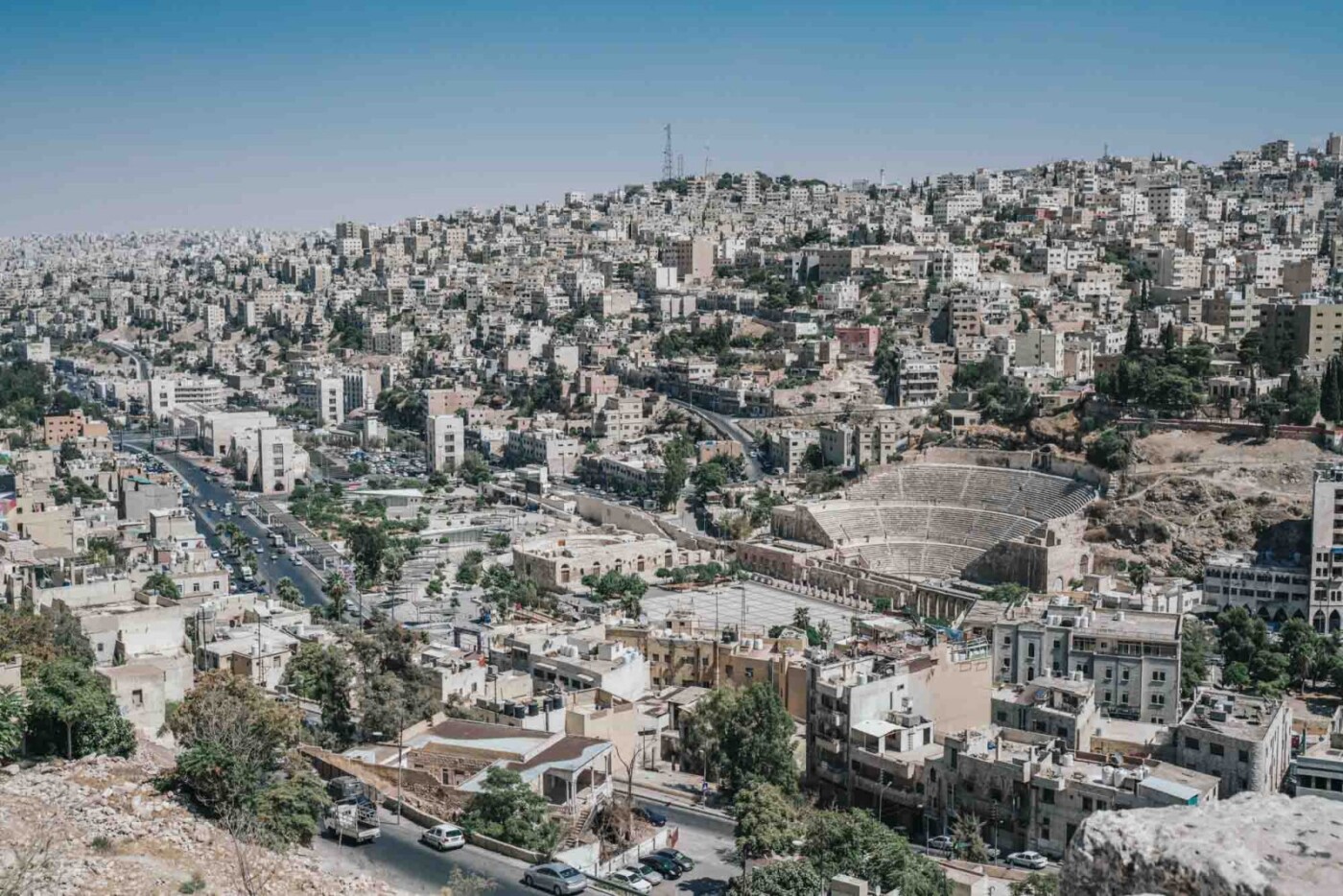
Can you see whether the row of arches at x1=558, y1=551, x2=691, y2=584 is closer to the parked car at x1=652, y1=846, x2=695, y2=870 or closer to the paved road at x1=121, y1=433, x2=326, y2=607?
the paved road at x1=121, y1=433, x2=326, y2=607

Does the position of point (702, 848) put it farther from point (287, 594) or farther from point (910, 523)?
point (910, 523)

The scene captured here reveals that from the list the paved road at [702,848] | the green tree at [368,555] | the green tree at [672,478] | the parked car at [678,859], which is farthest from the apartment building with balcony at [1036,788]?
the green tree at [672,478]

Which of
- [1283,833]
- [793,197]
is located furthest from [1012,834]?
[793,197]

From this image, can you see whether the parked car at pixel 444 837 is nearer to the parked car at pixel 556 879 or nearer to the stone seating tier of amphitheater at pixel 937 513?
the parked car at pixel 556 879

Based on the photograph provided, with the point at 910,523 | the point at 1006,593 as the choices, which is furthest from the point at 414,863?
the point at 910,523

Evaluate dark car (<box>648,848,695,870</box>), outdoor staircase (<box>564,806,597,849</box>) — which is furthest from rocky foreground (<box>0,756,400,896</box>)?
dark car (<box>648,848,695,870</box>)
